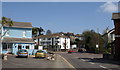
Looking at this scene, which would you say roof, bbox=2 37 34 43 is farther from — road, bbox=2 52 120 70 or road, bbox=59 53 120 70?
road, bbox=2 52 120 70

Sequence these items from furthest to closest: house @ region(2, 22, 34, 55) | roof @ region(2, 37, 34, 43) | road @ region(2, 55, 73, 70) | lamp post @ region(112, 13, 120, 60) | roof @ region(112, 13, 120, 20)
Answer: house @ region(2, 22, 34, 55) → roof @ region(2, 37, 34, 43) → roof @ region(112, 13, 120, 20) → lamp post @ region(112, 13, 120, 60) → road @ region(2, 55, 73, 70)

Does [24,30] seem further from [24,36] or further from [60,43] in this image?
[60,43]

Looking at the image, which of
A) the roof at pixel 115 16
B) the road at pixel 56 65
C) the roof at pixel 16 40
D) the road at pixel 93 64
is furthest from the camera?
the roof at pixel 16 40

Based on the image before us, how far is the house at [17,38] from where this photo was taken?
164 feet

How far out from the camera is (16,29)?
176ft

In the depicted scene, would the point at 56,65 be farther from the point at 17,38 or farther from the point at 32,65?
the point at 17,38

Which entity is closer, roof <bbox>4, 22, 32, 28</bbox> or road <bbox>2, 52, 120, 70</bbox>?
road <bbox>2, 52, 120, 70</bbox>

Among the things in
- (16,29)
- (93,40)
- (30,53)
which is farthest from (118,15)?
(93,40)

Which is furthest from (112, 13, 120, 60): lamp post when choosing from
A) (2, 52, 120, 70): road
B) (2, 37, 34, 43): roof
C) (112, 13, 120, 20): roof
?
(2, 37, 34, 43): roof

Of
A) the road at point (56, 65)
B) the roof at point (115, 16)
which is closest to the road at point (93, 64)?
the road at point (56, 65)

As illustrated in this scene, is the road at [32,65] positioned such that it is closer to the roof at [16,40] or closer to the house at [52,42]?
the roof at [16,40]

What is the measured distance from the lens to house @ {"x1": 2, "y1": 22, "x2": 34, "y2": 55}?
50125 mm

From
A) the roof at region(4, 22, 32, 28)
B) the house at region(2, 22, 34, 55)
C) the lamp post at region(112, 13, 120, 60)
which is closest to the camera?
the lamp post at region(112, 13, 120, 60)

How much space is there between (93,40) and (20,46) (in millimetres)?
41104
